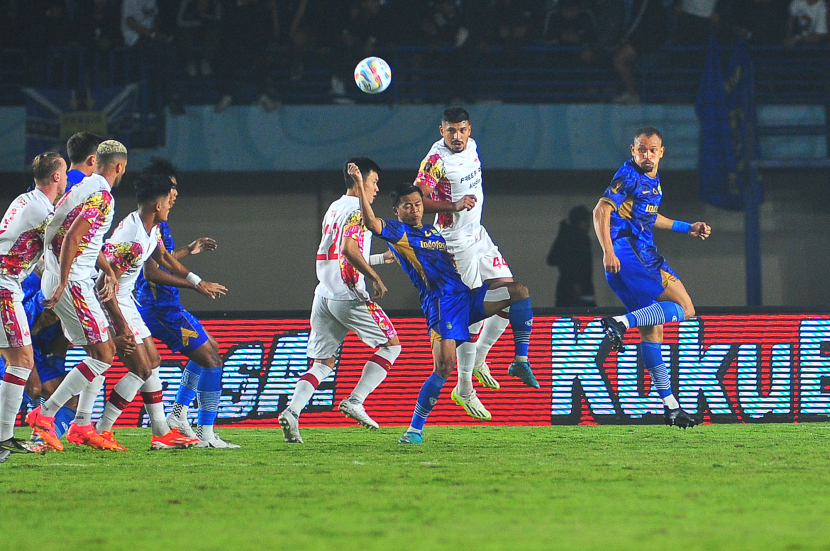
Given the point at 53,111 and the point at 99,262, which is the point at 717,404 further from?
the point at 53,111

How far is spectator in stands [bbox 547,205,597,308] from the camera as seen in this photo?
14.9 metres

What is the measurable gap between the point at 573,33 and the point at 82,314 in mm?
10665

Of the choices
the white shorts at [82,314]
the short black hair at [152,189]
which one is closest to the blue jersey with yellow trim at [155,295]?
the short black hair at [152,189]

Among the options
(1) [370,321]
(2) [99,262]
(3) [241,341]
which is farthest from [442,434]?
(2) [99,262]

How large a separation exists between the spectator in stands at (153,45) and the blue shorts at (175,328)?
26.3 feet

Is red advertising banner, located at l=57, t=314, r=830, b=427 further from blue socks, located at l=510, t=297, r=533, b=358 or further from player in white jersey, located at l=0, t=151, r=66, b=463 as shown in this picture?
player in white jersey, located at l=0, t=151, r=66, b=463

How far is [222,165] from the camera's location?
1571 centimetres

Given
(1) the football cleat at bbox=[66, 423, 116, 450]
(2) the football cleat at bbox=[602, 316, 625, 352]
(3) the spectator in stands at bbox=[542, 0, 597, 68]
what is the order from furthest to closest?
1. (3) the spectator in stands at bbox=[542, 0, 597, 68]
2. (2) the football cleat at bbox=[602, 316, 625, 352]
3. (1) the football cleat at bbox=[66, 423, 116, 450]

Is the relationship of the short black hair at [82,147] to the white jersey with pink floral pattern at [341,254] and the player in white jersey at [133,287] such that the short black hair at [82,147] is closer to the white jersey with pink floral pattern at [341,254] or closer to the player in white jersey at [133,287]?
the player in white jersey at [133,287]

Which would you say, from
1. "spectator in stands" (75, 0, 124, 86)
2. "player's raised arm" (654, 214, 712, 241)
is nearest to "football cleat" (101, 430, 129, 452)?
"player's raised arm" (654, 214, 712, 241)

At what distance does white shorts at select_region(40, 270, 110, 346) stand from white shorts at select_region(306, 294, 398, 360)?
168 cm

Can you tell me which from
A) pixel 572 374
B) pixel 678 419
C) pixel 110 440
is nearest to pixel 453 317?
pixel 678 419

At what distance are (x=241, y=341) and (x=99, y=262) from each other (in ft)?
10.1

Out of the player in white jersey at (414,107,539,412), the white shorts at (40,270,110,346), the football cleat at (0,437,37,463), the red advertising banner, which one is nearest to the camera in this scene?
the football cleat at (0,437,37,463)
